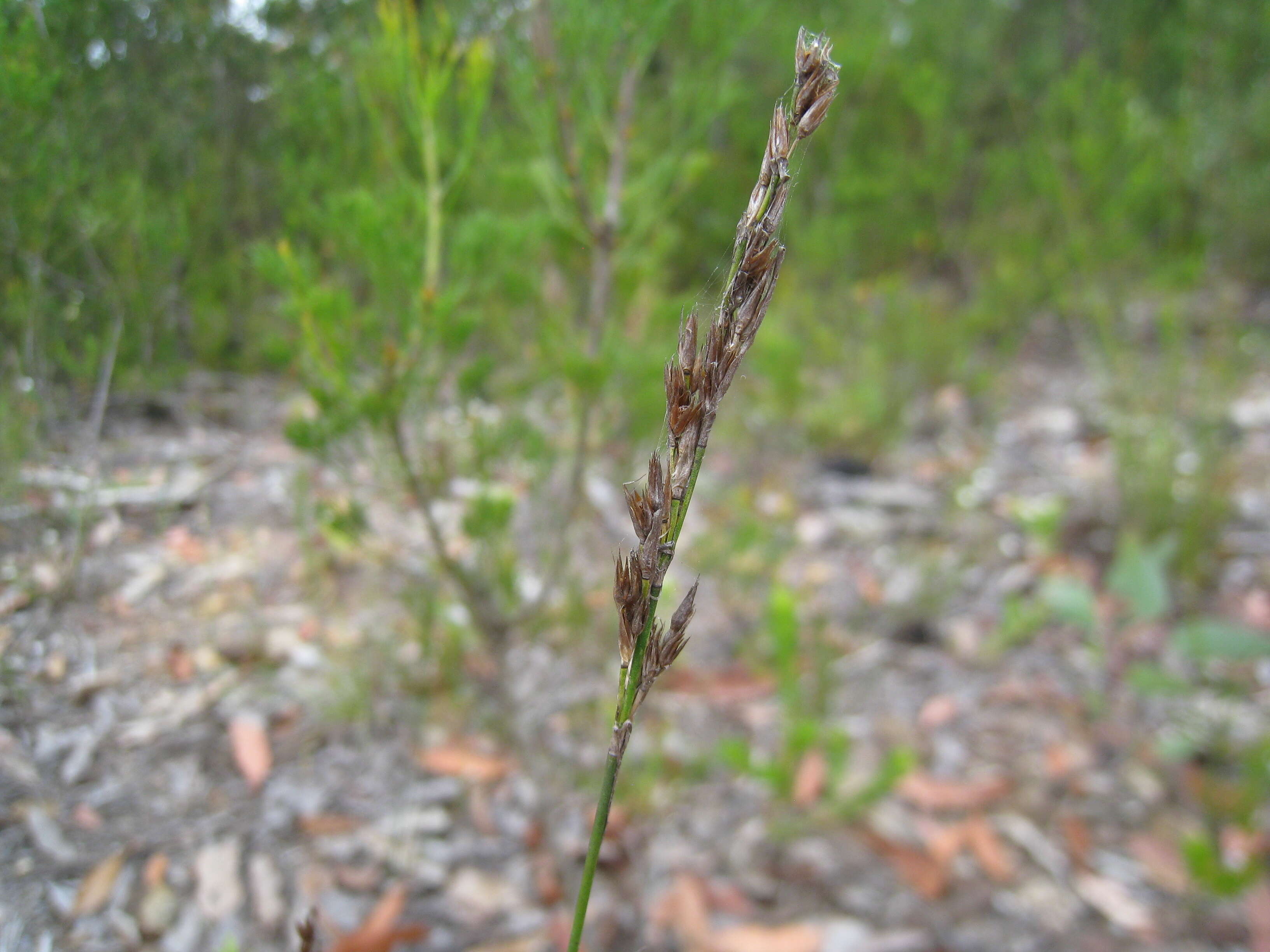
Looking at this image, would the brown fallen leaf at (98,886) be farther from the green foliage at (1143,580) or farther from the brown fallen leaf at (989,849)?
the green foliage at (1143,580)

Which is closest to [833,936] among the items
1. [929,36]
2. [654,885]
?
[654,885]

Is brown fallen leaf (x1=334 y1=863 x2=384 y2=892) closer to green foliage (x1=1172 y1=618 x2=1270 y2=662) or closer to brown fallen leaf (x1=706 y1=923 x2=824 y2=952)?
brown fallen leaf (x1=706 y1=923 x2=824 y2=952)

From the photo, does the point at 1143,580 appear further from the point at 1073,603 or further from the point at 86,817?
the point at 86,817

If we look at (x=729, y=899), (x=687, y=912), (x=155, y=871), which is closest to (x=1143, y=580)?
(x=729, y=899)

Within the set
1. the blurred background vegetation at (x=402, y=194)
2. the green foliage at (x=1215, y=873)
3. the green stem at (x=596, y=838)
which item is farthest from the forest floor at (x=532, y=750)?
the green stem at (x=596, y=838)

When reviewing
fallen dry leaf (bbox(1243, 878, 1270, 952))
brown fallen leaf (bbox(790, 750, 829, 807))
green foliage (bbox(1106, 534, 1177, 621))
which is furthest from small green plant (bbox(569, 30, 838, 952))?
green foliage (bbox(1106, 534, 1177, 621))

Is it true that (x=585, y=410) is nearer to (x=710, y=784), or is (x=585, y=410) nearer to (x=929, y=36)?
(x=710, y=784)
